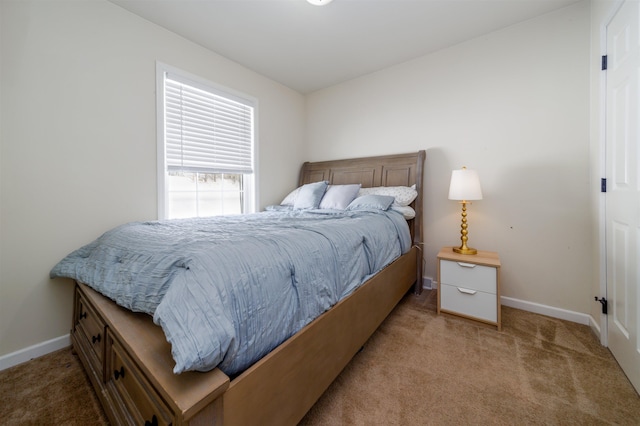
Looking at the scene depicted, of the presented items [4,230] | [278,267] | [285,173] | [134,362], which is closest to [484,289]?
[278,267]

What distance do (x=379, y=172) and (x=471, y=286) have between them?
1.51 m

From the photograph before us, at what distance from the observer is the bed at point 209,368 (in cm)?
71

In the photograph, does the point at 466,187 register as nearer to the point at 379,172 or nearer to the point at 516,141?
the point at 516,141

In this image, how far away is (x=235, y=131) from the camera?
2.87 meters

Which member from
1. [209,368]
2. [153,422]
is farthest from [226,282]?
[153,422]

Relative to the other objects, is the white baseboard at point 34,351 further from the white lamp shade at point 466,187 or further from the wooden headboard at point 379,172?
the white lamp shade at point 466,187

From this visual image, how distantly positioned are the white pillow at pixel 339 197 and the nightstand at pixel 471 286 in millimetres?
1023

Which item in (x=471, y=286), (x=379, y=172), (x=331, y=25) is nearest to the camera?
(x=471, y=286)

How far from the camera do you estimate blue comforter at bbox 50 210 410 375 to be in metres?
0.72

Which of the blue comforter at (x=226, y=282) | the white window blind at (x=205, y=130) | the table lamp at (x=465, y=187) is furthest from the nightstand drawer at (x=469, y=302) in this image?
the white window blind at (x=205, y=130)

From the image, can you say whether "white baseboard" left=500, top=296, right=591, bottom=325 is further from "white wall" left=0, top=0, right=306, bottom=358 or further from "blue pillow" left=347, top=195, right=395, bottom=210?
"white wall" left=0, top=0, right=306, bottom=358

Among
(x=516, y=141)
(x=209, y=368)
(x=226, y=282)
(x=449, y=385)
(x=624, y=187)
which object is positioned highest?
(x=516, y=141)

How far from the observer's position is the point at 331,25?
225 centimetres

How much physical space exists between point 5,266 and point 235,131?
2067 millimetres
